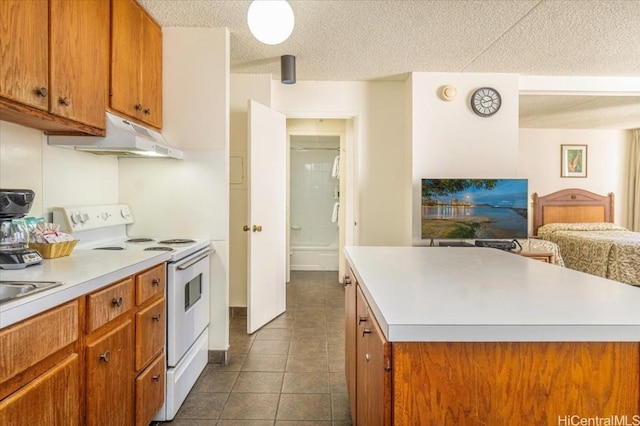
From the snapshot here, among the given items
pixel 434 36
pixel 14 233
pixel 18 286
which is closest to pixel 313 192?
pixel 434 36

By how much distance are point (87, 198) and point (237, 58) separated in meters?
1.74

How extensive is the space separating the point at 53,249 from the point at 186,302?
0.72m

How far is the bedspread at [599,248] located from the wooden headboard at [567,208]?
23 cm

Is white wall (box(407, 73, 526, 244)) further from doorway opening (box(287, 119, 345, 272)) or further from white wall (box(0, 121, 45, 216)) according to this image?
white wall (box(0, 121, 45, 216))

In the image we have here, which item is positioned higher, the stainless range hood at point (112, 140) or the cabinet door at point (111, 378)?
the stainless range hood at point (112, 140)

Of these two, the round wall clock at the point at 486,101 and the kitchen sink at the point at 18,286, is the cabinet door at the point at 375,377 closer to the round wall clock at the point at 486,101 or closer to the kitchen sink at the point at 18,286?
the kitchen sink at the point at 18,286

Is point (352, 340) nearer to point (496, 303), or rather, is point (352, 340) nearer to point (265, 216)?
point (496, 303)

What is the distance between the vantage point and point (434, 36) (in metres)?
2.79

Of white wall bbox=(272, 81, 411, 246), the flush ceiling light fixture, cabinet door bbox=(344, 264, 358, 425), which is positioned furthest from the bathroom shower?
cabinet door bbox=(344, 264, 358, 425)

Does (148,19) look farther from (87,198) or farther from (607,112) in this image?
(607,112)

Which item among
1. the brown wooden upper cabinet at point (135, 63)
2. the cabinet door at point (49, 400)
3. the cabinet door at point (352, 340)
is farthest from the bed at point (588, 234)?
the cabinet door at point (49, 400)

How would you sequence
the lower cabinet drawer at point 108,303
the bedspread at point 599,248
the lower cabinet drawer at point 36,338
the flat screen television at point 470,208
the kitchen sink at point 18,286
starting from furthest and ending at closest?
the bedspread at point 599,248 → the flat screen television at point 470,208 → the lower cabinet drawer at point 108,303 → the kitchen sink at point 18,286 → the lower cabinet drawer at point 36,338

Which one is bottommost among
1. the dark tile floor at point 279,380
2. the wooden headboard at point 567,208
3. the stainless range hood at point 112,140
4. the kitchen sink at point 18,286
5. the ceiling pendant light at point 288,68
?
the dark tile floor at point 279,380

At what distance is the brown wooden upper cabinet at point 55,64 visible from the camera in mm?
1343
